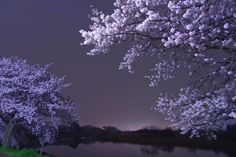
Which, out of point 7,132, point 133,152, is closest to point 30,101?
point 7,132

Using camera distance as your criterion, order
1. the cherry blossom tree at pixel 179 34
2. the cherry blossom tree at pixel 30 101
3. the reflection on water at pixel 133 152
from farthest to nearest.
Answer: the reflection on water at pixel 133 152, the cherry blossom tree at pixel 30 101, the cherry blossom tree at pixel 179 34

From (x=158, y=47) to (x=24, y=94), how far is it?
1823 cm

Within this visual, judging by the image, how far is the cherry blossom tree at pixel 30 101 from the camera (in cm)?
2745

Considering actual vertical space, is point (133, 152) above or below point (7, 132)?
above

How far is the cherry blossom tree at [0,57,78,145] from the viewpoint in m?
27.5

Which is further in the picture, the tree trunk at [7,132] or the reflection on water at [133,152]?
the reflection on water at [133,152]

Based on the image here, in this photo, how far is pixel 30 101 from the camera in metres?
28.1

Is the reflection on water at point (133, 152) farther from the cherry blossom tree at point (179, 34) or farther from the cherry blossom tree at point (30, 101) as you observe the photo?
the cherry blossom tree at point (179, 34)

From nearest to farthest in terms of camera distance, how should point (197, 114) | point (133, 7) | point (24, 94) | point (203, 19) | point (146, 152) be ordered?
1. point (203, 19)
2. point (133, 7)
3. point (197, 114)
4. point (24, 94)
5. point (146, 152)

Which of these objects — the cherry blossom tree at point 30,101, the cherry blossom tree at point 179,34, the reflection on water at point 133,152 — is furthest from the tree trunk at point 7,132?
the cherry blossom tree at point 179,34

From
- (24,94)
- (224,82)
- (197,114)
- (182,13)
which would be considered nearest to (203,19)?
(182,13)

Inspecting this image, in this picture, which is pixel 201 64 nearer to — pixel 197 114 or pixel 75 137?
pixel 197 114

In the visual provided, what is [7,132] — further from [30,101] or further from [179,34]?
[179,34]

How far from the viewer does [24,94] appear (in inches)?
1115
